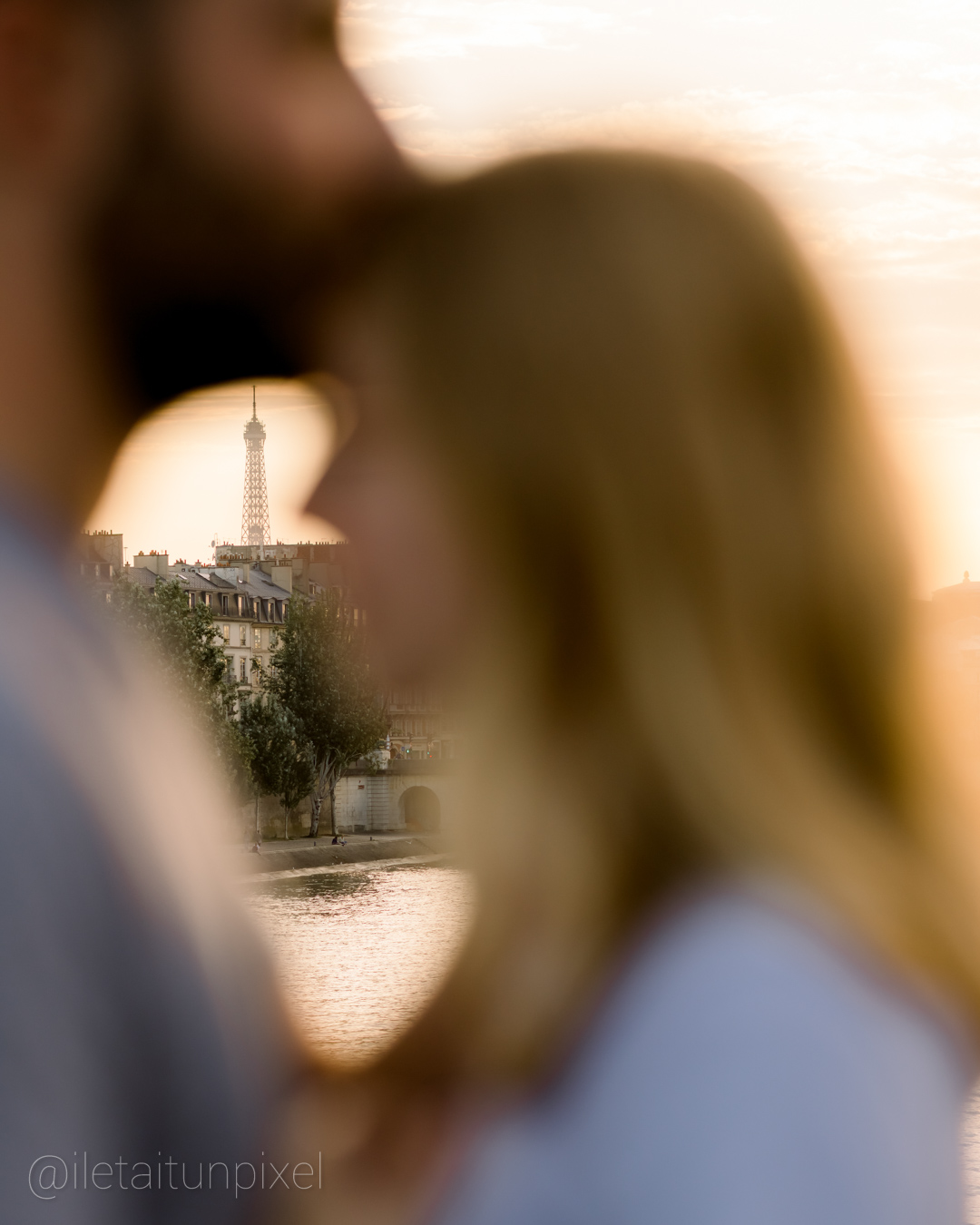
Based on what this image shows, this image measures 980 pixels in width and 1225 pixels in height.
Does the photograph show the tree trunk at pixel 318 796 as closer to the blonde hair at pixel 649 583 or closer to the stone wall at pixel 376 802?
the stone wall at pixel 376 802

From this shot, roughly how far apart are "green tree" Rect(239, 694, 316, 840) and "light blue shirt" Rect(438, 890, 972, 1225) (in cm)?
1520

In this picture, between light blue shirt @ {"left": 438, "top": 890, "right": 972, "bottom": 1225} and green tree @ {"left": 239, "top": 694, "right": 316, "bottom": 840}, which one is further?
green tree @ {"left": 239, "top": 694, "right": 316, "bottom": 840}

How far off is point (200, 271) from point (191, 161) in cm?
2

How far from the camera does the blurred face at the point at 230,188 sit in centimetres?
26

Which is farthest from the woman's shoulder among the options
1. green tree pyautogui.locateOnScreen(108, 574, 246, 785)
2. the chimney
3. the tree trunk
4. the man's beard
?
the tree trunk

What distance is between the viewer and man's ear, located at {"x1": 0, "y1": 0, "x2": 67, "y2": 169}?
25 cm

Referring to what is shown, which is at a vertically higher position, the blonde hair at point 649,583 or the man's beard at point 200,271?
the man's beard at point 200,271

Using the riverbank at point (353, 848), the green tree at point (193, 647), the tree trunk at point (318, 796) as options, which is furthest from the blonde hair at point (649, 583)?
the tree trunk at point (318, 796)

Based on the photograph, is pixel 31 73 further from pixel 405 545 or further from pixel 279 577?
pixel 279 577

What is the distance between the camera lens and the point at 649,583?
0.27 m

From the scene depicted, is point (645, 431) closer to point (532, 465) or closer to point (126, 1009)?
point (532, 465)

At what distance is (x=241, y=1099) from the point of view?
0.80ft

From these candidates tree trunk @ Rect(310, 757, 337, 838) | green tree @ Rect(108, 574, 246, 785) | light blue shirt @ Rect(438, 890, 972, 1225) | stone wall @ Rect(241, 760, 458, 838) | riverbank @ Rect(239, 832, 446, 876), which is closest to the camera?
light blue shirt @ Rect(438, 890, 972, 1225)

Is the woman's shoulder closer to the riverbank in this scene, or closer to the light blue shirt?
the light blue shirt
